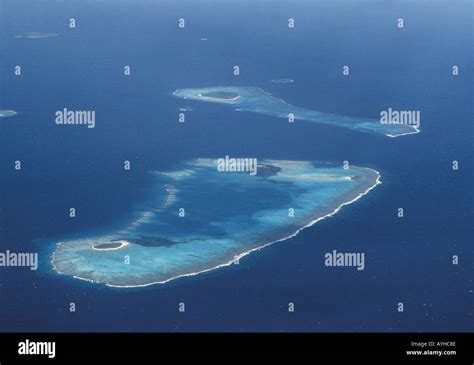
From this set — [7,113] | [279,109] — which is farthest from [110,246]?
[279,109]

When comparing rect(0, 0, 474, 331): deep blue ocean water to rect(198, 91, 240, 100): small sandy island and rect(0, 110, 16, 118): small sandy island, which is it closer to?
rect(0, 110, 16, 118): small sandy island

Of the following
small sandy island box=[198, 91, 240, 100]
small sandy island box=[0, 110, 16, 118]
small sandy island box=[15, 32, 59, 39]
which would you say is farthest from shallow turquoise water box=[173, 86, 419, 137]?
small sandy island box=[15, 32, 59, 39]

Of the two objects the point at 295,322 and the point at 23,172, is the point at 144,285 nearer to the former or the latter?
the point at 295,322

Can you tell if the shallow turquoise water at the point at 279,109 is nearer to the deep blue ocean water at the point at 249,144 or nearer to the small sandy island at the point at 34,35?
the deep blue ocean water at the point at 249,144

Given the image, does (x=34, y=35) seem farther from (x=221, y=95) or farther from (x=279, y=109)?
(x=279, y=109)

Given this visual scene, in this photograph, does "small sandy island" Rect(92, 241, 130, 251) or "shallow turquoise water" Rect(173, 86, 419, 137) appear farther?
"shallow turquoise water" Rect(173, 86, 419, 137)
